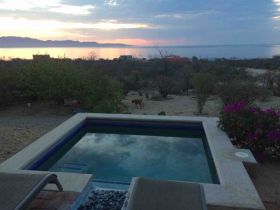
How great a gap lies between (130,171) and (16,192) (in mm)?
2520

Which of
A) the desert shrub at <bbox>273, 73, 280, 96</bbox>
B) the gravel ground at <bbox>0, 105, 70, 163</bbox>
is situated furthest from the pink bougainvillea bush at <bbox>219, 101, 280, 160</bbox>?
the desert shrub at <bbox>273, 73, 280, 96</bbox>

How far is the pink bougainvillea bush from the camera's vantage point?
5312mm

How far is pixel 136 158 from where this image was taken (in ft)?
19.6

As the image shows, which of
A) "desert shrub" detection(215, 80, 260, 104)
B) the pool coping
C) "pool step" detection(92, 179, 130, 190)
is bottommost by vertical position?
"pool step" detection(92, 179, 130, 190)

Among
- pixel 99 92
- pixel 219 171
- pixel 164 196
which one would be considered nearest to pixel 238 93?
pixel 99 92

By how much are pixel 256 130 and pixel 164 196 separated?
123 inches

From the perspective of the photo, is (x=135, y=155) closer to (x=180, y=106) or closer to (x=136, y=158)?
(x=136, y=158)

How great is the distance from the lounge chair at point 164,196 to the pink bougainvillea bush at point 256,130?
2636 mm

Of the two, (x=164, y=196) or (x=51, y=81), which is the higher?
(x=51, y=81)

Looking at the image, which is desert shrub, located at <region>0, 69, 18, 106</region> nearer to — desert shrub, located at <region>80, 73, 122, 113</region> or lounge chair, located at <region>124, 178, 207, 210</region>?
desert shrub, located at <region>80, 73, 122, 113</region>

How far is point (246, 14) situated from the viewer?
21.8 metres

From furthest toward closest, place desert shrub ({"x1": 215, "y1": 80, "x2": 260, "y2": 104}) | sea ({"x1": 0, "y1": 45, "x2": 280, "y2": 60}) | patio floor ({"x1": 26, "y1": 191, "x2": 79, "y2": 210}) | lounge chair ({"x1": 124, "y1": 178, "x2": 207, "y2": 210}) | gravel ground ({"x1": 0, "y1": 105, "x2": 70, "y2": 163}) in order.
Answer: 1. sea ({"x1": 0, "y1": 45, "x2": 280, "y2": 60})
2. desert shrub ({"x1": 215, "y1": 80, "x2": 260, "y2": 104})
3. gravel ground ({"x1": 0, "y1": 105, "x2": 70, "y2": 163})
4. patio floor ({"x1": 26, "y1": 191, "x2": 79, "y2": 210})
5. lounge chair ({"x1": 124, "y1": 178, "x2": 207, "y2": 210})

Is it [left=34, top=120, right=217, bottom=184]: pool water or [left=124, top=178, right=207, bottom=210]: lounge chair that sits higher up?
[left=124, top=178, right=207, bottom=210]: lounge chair

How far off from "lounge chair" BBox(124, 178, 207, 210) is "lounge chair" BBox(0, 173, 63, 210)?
37.8 inches
